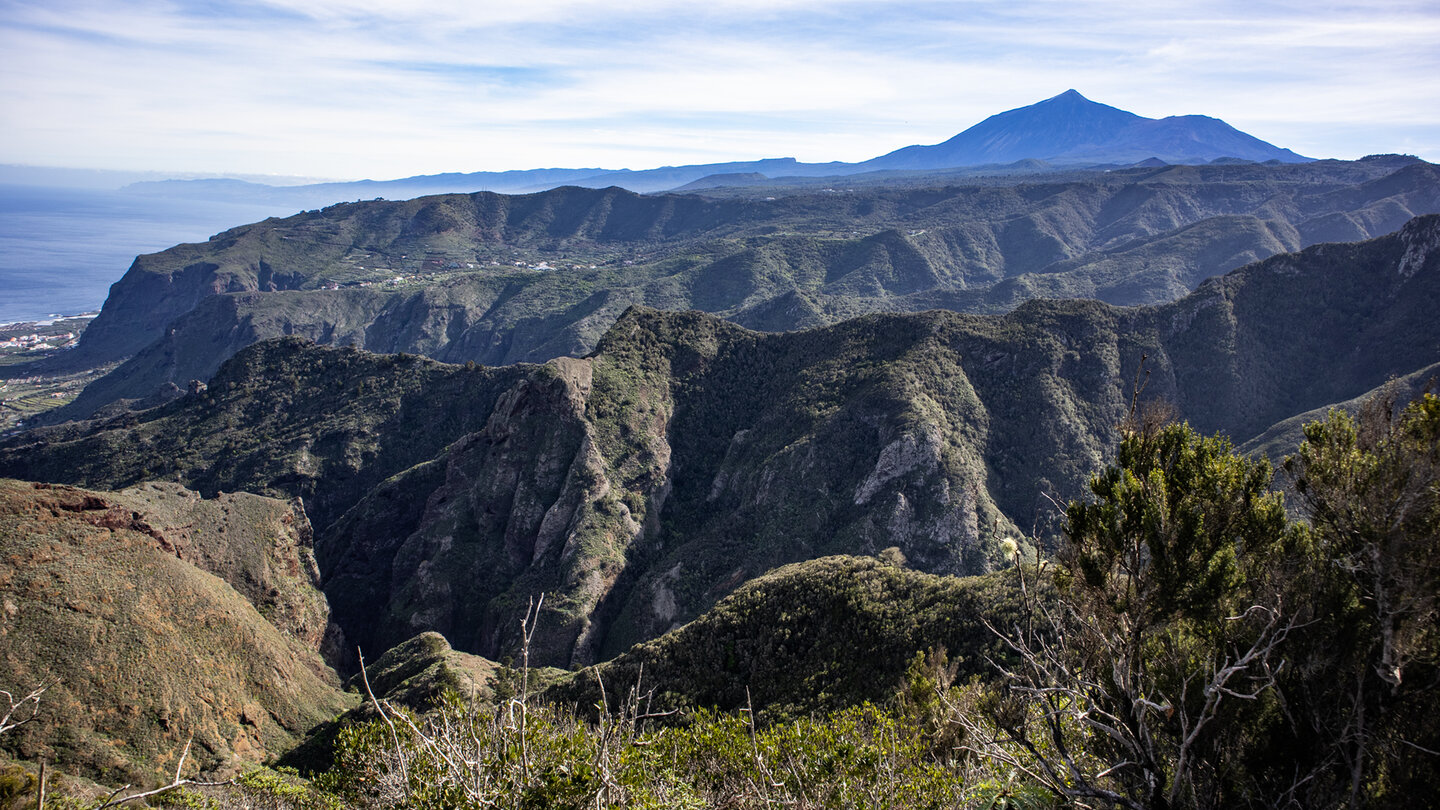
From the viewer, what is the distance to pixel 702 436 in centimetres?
7525

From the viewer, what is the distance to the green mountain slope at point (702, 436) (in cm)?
5825

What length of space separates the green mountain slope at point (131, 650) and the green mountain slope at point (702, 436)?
1608 cm

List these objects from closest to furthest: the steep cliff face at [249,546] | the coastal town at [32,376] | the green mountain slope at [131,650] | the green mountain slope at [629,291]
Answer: the green mountain slope at [131,650], the steep cliff face at [249,546], the coastal town at [32,376], the green mountain slope at [629,291]

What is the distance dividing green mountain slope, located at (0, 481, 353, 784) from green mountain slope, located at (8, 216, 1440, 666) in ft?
52.8

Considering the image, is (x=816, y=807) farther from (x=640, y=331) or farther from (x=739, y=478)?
(x=640, y=331)

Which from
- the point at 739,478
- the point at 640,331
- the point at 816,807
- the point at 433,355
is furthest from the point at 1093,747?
the point at 433,355

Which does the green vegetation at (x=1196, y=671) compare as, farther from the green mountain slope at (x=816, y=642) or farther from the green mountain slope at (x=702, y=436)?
the green mountain slope at (x=702, y=436)

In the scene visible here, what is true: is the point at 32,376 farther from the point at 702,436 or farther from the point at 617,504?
the point at 617,504

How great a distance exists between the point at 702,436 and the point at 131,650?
50.3m

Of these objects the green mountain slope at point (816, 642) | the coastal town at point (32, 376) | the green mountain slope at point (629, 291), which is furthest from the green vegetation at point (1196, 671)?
the coastal town at point (32, 376)

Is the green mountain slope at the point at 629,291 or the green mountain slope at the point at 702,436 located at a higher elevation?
the green mountain slope at the point at 629,291

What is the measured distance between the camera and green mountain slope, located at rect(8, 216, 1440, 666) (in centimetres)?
5825

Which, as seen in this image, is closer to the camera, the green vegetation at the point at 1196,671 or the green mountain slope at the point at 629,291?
the green vegetation at the point at 1196,671

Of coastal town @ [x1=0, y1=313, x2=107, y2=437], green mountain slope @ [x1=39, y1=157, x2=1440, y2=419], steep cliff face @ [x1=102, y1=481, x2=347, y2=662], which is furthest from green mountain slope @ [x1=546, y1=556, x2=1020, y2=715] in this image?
coastal town @ [x1=0, y1=313, x2=107, y2=437]
